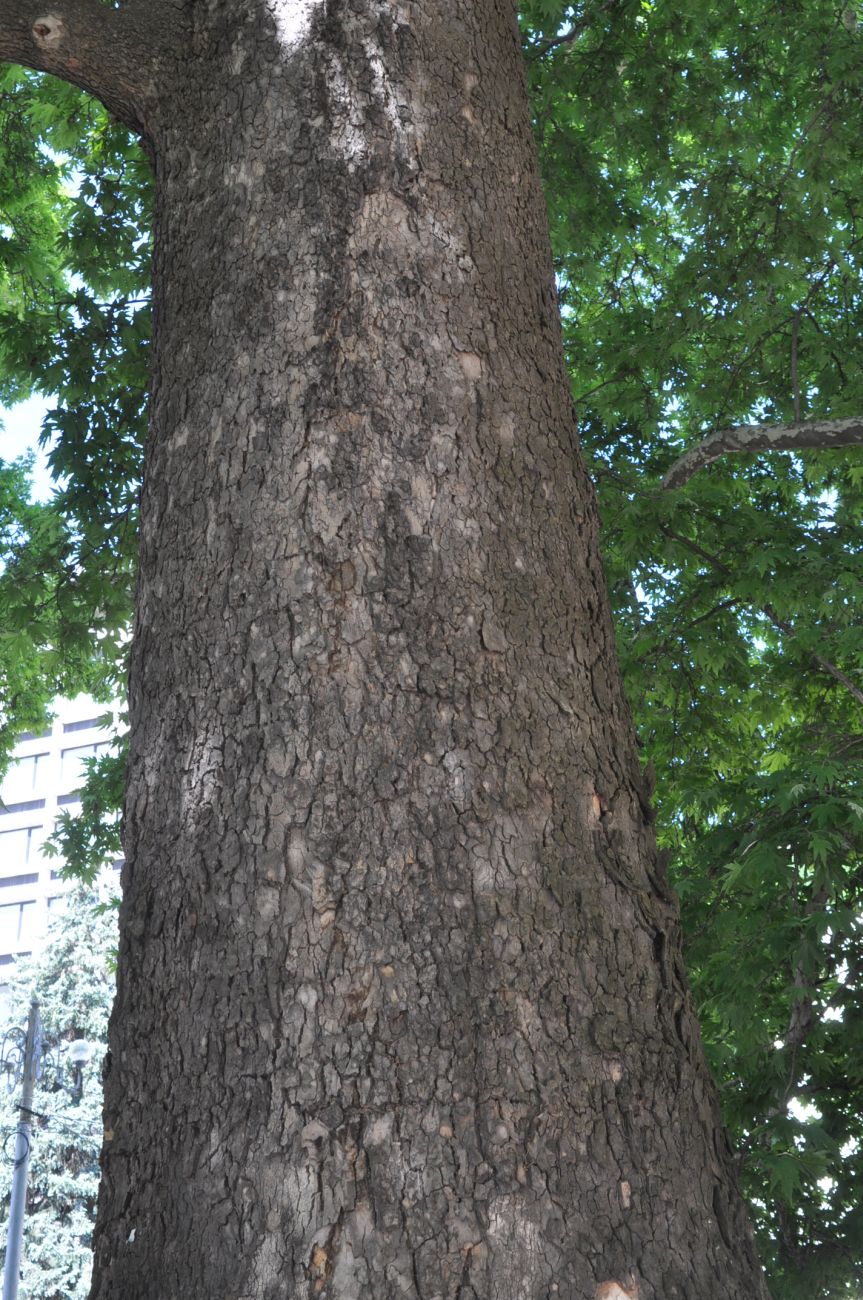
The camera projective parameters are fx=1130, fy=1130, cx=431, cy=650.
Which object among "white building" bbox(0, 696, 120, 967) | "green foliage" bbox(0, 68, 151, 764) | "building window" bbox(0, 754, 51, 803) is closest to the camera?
"green foliage" bbox(0, 68, 151, 764)

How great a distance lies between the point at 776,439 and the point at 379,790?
12.9 feet

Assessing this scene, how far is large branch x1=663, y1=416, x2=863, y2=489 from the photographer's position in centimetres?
476

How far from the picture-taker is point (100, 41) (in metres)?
2.40

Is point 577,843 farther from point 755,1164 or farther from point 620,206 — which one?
point 620,206

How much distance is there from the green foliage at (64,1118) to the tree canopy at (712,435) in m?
17.6

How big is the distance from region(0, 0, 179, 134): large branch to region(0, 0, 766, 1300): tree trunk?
37cm


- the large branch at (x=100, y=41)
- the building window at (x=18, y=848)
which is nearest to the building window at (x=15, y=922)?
Answer: the building window at (x=18, y=848)

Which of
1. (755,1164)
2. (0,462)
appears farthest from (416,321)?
(0,462)

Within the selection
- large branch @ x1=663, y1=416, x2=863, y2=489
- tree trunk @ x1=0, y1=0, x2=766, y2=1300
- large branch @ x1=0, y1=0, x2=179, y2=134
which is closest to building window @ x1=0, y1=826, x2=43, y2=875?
large branch @ x1=663, y1=416, x2=863, y2=489

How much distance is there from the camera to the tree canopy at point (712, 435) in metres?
4.14

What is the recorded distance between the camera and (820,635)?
5.55 meters

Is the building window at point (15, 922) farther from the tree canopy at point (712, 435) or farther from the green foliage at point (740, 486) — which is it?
the green foliage at point (740, 486)

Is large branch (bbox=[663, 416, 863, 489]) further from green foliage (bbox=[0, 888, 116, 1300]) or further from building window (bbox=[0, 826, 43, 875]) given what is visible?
building window (bbox=[0, 826, 43, 875])

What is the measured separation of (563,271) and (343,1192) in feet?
21.5
